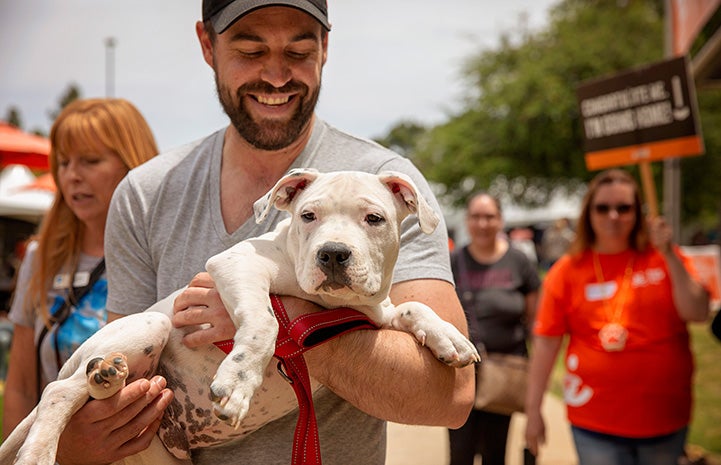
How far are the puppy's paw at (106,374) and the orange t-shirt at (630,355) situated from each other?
374 cm

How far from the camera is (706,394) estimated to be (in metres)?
9.21

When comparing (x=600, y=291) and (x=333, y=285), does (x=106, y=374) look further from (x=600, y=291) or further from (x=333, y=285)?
(x=600, y=291)

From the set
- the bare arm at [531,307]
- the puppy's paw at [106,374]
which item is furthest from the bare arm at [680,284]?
the puppy's paw at [106,374]

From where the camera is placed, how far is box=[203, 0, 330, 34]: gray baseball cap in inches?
89.4

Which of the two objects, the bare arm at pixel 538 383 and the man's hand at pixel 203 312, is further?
the bare arm at pixel 538 383

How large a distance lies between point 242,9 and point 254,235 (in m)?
0.73

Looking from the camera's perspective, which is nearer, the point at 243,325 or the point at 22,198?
the point at 243,325

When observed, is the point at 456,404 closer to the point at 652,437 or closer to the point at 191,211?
the point at 191,211

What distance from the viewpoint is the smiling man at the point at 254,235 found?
220 centimetres

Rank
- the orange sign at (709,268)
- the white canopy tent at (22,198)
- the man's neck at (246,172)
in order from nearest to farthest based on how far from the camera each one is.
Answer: the man's neck at (246,172)
the orange sign at (709,268)
the white canopy tent at (22,198)

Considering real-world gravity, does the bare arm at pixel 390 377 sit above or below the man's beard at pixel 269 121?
below

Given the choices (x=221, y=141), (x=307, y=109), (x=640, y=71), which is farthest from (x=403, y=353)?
(x=640, y=71)

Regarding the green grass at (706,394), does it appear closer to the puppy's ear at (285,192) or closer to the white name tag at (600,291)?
the white name tag at (600,291)

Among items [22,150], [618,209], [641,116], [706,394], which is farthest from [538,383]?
[22,150]
